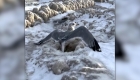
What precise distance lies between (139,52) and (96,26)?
4781mm

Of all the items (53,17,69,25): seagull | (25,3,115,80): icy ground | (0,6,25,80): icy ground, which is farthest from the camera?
(53,17,69,25): seagull

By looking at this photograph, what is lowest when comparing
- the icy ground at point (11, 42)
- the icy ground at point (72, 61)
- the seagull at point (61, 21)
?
the icy ground at point (72, 61)

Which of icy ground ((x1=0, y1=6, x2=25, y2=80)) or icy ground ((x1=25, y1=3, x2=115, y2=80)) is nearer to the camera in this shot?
icy ground ((x1=0, y1=6, x2=25, y2=80))

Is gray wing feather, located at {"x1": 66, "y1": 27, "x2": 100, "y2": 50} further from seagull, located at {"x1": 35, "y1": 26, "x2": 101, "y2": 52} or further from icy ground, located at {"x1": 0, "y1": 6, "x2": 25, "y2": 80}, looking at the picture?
icy ground, located at {"x1": 0, "y1": 6, "x2": 25, "y2": 80}

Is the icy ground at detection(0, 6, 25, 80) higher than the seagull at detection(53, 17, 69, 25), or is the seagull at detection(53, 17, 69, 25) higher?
the icy ground at detection(0, 6, 25, 80)

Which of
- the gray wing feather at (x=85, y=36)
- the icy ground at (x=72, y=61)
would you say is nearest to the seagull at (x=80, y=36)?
the gray wing feather at (x=85, y=36)

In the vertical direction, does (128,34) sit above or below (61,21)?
above

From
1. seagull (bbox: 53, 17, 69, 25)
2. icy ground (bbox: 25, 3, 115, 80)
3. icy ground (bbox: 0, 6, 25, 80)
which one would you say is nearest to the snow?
icy ground (bbox: 0, 6, 25, 80)

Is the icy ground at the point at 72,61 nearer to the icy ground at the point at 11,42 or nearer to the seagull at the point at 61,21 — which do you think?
the seagull at the point at 61,21

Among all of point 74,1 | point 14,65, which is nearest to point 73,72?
point 14,65

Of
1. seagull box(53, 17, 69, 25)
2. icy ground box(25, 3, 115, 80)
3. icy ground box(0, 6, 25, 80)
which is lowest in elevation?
icy ground box(25, 3, 115, 80)

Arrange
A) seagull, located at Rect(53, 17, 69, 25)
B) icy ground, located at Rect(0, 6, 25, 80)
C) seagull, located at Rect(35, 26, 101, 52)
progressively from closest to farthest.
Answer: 1. icy ground, located at Rect(0, 6, 25, 80)
2. seagull, located at Rect(35, 26, 101, 52)
3. seagull, located at Rect(53, 17, 69, 25)

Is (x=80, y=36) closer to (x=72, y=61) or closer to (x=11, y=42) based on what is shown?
(x=72, y=61)

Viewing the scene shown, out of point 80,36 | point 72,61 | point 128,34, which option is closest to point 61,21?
point 80,36
